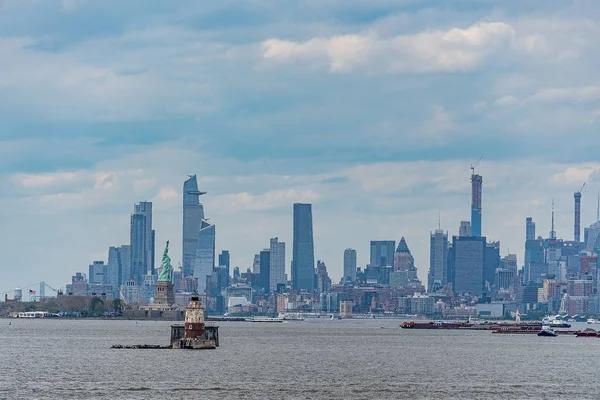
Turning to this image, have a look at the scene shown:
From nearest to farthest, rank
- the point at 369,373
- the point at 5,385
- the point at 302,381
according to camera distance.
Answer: the point at 5,385 < the point at 302,381 < the point at 369,373

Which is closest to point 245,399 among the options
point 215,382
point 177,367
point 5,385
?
point 215,382

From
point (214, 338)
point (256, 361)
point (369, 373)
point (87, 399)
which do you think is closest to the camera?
point (87, 399)

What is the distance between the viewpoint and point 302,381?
5325 inches

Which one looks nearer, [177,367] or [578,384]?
[578,384]

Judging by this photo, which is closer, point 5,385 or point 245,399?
point 245,399

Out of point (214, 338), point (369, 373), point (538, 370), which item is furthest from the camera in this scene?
point (214, 338)

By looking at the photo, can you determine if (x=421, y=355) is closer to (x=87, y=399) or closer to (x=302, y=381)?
(x=302, y=381)

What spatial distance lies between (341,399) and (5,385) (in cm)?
3328

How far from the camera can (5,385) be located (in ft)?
412

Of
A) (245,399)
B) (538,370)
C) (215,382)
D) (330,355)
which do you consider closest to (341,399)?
(245,399)

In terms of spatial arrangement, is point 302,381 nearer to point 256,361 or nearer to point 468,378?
point 468,378

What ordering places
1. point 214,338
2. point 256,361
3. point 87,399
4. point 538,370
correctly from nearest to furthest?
point 87,399, point 538,370, point 256,361, point 214,338

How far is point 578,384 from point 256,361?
1892 inches

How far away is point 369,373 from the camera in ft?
492
